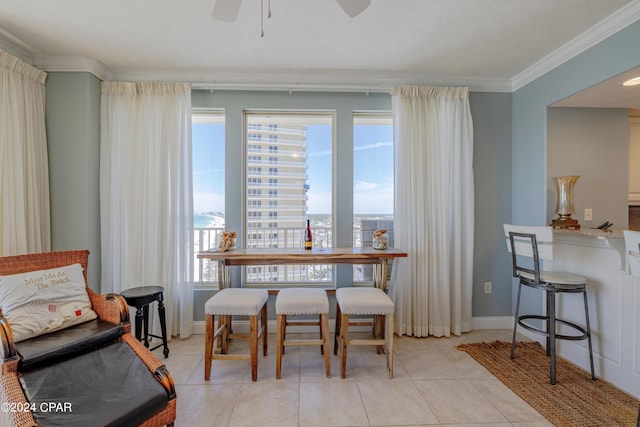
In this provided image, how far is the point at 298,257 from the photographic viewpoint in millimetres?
2498

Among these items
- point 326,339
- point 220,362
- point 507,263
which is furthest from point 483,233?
point 220,362

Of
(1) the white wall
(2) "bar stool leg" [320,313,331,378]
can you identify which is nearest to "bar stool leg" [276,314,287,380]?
(2) "bar stool leg" [320,313,331,378]

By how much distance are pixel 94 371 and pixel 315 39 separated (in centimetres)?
275

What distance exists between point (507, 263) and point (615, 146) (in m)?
1.50

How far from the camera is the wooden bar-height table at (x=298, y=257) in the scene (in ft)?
8.17

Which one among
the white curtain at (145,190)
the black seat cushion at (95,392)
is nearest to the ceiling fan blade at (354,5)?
the white curtain at (145,190)

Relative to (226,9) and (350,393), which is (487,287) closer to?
(350,393)

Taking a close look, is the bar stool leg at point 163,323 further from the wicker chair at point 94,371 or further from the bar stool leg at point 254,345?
the bar stool leg at point 254,345

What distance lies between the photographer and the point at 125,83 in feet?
9.08

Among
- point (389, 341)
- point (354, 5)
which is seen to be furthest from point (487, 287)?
point (354, 5)

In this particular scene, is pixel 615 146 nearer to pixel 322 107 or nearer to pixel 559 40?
pixel 559 40

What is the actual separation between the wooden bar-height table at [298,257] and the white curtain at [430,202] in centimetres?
35

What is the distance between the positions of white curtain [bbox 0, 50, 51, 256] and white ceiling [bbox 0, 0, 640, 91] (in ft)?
0.95

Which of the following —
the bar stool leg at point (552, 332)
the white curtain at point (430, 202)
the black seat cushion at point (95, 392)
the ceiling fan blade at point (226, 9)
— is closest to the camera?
the black seat cushion at point (95, 392)
